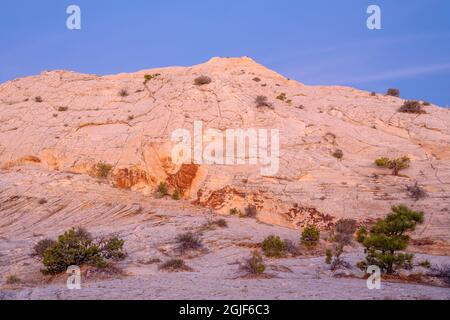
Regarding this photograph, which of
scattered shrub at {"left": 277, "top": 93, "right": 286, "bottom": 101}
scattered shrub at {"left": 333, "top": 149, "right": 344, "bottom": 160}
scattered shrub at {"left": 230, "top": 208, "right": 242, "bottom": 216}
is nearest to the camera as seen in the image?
scattered shrub at {"left": 230, "top": 208, "right": 242, "bottom": 216}

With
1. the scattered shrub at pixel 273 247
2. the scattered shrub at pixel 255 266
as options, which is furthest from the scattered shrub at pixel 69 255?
the scattered shrub at pixel 273 247

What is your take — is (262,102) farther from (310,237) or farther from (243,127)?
(310,237)

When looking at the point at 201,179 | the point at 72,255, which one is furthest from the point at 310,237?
the point at 72,255

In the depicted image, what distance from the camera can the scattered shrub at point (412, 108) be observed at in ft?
87.6

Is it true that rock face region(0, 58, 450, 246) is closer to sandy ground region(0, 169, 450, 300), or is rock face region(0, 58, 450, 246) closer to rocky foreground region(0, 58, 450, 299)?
rocky foreground region(0, 58, 450, 299)

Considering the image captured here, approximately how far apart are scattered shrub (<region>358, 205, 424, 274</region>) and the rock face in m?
4.31

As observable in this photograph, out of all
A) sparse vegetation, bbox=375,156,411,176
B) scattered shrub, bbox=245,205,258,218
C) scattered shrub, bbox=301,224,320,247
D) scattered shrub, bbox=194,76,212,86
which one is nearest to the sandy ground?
scattered shrub, bbox=301,224,320,247

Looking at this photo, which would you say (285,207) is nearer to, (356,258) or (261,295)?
(356,258)

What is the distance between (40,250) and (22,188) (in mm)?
6357

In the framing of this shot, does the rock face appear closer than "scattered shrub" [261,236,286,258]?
No

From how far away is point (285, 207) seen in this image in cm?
1805

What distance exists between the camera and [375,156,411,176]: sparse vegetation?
20.0m

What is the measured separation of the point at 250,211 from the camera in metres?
18.0
